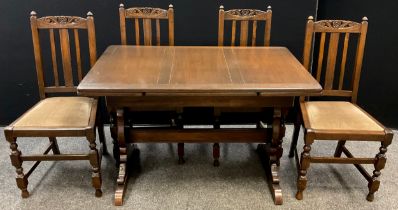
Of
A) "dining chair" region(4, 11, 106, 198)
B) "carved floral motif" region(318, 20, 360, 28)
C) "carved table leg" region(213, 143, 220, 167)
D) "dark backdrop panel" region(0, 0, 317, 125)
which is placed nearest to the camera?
"dining chair" region(4, 11, 106, 198)

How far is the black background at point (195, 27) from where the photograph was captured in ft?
9.46

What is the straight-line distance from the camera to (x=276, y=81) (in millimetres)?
2045

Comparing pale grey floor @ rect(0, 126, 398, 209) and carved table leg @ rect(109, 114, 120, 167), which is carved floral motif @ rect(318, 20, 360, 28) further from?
carved table leg @ rect(109, 114, 120, 167)

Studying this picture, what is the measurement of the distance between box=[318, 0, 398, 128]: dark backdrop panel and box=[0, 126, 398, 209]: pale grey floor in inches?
18.9

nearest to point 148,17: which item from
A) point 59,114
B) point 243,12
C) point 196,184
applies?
point 243,12

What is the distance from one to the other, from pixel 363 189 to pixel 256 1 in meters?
1.61

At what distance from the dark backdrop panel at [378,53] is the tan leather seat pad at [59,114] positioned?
2066 millimetres

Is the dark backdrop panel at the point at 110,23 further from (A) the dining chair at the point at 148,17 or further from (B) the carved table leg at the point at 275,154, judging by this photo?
(B) the carved table leg at the point at 275,154

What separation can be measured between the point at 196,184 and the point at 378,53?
74.8 inches

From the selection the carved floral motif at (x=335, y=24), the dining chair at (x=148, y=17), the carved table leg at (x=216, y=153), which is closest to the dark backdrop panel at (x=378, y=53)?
the carved floral motif at (x=335, y=24)

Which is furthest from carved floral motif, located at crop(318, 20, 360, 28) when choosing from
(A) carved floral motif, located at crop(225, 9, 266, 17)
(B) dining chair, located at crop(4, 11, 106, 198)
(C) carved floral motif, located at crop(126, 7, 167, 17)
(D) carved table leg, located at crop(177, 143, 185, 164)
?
(B) dining chair, located at crop(4, 11, 106, 198)

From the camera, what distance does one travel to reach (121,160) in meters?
2.41

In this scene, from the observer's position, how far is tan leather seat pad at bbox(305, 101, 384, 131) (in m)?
2.18

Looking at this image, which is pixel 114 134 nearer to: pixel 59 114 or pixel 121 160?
pixel 121 160
